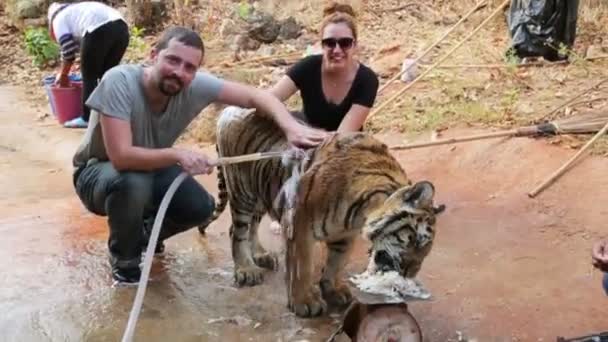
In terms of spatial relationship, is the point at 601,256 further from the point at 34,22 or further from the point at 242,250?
the point at 34,22

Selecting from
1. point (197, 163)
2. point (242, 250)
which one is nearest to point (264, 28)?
point (242, 250)

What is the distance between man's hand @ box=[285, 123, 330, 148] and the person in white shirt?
391 centimetres

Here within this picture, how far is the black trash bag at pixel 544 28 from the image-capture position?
789cm

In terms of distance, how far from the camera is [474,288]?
432 cm

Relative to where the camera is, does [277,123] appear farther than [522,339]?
Yes

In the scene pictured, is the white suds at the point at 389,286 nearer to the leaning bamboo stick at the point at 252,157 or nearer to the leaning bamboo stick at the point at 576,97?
the leaning bamboo stick at the point at 252,157

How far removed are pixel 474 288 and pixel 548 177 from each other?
1568mm

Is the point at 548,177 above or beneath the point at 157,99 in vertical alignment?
beneath

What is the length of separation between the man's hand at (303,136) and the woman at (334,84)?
478 millimetres

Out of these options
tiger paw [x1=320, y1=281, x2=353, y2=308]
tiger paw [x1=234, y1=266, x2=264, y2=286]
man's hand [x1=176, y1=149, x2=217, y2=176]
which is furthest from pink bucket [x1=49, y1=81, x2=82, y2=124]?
tiger paw [x1=320, y1=281, x2=353, y2=308]

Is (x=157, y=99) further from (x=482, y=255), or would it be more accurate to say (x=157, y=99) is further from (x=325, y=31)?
(x=482, y=255)

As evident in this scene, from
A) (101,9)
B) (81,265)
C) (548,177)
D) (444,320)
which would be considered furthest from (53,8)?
(444,320)

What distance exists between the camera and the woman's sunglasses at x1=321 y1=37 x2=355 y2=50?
436cm

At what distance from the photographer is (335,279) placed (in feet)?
13.8
